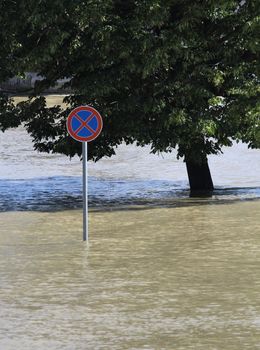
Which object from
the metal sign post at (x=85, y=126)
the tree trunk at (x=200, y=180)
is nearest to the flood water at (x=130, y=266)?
the tree trunk at (x=200, y=180)

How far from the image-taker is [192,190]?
85.6ft

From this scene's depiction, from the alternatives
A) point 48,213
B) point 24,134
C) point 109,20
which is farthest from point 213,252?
point 24,134

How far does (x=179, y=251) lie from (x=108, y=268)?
1911 millimetres

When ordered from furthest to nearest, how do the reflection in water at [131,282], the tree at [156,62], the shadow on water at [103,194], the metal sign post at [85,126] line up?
the shadow on water at [103,194]
the tree at [156,62]
the metal sign post at [85,126]
the reflection in water at [131,282]

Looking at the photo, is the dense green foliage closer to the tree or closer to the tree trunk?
the tree

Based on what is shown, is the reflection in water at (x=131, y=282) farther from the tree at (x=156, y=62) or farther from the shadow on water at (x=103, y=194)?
the tree at (x=156, y=62)

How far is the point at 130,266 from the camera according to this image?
14.8m

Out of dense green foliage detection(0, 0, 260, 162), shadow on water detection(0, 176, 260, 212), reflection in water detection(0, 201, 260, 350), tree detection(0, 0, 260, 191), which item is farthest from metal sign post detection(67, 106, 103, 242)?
shadow on water detection(0, 176, 260, 212)

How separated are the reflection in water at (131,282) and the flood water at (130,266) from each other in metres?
0.01

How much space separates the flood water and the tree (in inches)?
60.3

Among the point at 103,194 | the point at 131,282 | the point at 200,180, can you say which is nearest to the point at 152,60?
the point at 103,194

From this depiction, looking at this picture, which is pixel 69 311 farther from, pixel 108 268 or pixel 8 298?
pixel 108 268

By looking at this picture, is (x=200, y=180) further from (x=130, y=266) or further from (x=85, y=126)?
(x=130, y=266)

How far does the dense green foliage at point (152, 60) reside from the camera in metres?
22.1
